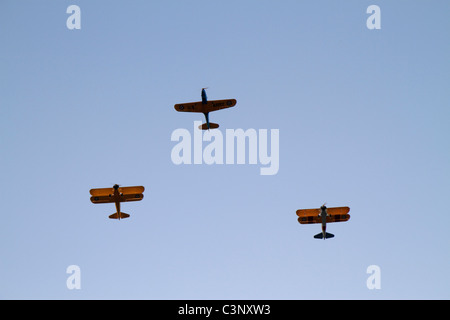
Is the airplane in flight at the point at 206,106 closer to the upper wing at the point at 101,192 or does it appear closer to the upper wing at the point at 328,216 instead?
the upper wing at the point at 101,192

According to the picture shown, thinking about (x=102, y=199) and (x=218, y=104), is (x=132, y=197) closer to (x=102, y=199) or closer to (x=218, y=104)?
(x=102, y=199)

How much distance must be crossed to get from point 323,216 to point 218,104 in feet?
61.0

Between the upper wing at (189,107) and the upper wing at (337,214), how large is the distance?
20253 mm

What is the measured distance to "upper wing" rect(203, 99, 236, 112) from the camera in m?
77.7

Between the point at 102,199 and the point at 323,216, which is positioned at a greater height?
the point at 102,199

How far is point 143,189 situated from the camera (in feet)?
241

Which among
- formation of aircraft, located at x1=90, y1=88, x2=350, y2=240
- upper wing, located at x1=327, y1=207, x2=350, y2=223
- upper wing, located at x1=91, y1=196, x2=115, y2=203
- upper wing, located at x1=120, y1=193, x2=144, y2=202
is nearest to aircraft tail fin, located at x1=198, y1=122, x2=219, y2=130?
formation of aircraft, located at x1=90, y1=88, x2=350, y2=240

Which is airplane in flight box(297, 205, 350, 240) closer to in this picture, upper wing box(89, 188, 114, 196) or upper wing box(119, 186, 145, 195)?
upper wing box(119, 186, 145, 195)

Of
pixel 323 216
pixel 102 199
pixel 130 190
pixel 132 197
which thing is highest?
pixel 130 190

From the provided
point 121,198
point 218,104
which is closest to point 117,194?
point 121,198

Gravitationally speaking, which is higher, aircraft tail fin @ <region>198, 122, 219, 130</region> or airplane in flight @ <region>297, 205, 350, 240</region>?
aircraft tail fin @ <region>198, 122, 219, 130</region>
